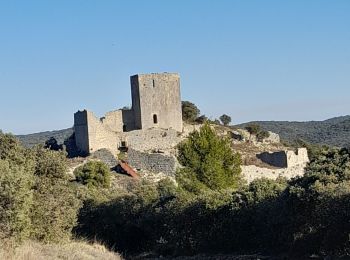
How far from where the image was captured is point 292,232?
19.0 metres

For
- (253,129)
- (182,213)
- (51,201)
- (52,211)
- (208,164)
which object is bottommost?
(182,213)

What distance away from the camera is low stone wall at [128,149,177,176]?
164 feet

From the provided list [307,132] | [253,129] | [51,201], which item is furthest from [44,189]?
[307,132]

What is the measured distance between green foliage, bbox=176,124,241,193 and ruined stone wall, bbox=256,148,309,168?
21.6 meters

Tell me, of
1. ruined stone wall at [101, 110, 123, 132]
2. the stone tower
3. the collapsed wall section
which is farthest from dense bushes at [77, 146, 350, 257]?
the stone tower

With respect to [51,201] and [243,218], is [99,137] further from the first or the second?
[51,201]

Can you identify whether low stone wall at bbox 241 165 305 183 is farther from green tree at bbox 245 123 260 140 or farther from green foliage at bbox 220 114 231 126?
green foliage at bbox 220 114 231 126

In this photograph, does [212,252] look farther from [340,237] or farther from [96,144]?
[96,144]

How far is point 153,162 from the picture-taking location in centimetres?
5078

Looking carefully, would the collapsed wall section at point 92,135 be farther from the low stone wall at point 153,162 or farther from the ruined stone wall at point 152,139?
the low stone wall at point 153,162

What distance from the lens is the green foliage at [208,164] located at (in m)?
34.6

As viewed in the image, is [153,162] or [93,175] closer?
[93,175]

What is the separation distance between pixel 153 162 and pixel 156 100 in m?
9.79

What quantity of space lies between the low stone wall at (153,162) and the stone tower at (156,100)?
686 cm
